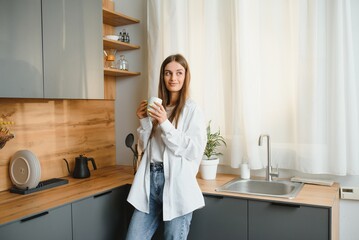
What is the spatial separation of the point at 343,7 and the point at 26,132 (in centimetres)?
205

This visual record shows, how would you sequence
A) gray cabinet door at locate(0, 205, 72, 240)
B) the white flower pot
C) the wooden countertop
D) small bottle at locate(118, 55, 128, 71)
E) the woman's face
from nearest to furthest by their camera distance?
gray cabinet door at locate(0, 205, 72, 240)
the wooden countertop
the woman's face
the white flower pot
small bottle at locate(118, 55, 128, 71)

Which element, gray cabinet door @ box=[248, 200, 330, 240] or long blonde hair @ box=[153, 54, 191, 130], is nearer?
gray cabinet door @ box=[248, 200, 330, 240]

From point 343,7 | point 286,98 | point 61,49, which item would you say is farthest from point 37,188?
point 343,7

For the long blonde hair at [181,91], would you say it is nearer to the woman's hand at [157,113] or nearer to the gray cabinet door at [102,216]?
the woman's hand at [157,113]

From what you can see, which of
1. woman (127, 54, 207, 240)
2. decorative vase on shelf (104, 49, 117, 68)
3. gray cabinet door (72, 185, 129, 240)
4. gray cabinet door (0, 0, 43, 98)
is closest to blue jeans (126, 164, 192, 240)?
woman (127, 54, 207, 240)

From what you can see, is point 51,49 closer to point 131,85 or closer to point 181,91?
point 181,91

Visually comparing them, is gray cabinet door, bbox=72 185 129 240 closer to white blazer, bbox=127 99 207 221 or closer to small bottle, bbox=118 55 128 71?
white blazer, bbox=127 99 207 221

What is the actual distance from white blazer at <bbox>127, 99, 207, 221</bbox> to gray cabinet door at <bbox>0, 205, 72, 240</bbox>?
13.7 inches

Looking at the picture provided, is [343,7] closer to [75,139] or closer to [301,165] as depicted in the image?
[301,165]

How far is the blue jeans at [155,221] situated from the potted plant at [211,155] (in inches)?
19.3

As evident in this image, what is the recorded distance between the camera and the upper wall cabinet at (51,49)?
5.47 feet

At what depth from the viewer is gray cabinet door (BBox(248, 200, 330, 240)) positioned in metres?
1.64

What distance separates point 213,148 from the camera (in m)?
2.36

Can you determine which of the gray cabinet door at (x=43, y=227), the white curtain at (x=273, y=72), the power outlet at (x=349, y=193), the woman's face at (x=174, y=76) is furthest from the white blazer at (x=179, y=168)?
the power outlet at (x=349, y=193)
